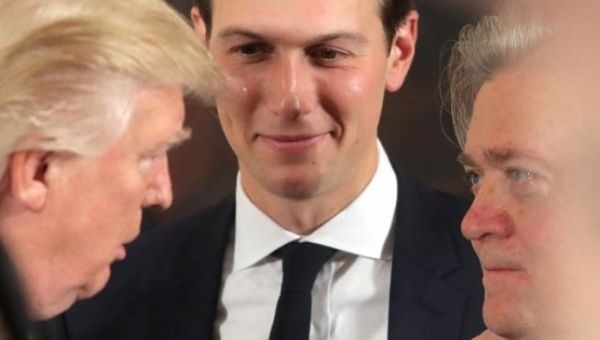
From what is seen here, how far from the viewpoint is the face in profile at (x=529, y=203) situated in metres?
0.59

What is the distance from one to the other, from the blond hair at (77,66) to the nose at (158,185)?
4 cm

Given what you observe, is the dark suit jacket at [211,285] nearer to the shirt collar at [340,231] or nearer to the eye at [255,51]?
the shirt collar at [340,231]

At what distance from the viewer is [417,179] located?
79cm

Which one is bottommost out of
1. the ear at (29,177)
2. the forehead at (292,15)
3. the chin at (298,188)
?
the chin at (298,188)

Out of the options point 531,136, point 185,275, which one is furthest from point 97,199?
point 531,136

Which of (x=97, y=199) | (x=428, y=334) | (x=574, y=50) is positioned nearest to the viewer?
(x=574, y=50)

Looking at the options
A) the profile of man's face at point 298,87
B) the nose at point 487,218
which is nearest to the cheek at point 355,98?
the profile of man's face at point 298,87

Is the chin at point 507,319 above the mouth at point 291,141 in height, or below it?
below

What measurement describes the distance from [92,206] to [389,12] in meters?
0.25

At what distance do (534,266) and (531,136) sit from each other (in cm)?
7

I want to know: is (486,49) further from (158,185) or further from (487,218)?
(158,185)

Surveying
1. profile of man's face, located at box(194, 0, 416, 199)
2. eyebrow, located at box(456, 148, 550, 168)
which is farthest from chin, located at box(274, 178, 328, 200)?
eyebrow, located at box(456, 148, 550, 168)

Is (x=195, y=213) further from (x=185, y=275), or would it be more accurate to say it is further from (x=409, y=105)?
(x=409, y=105)

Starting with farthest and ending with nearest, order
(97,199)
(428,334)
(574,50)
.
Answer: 1. (428,334)
2. (97,199)
3. (574,50)
